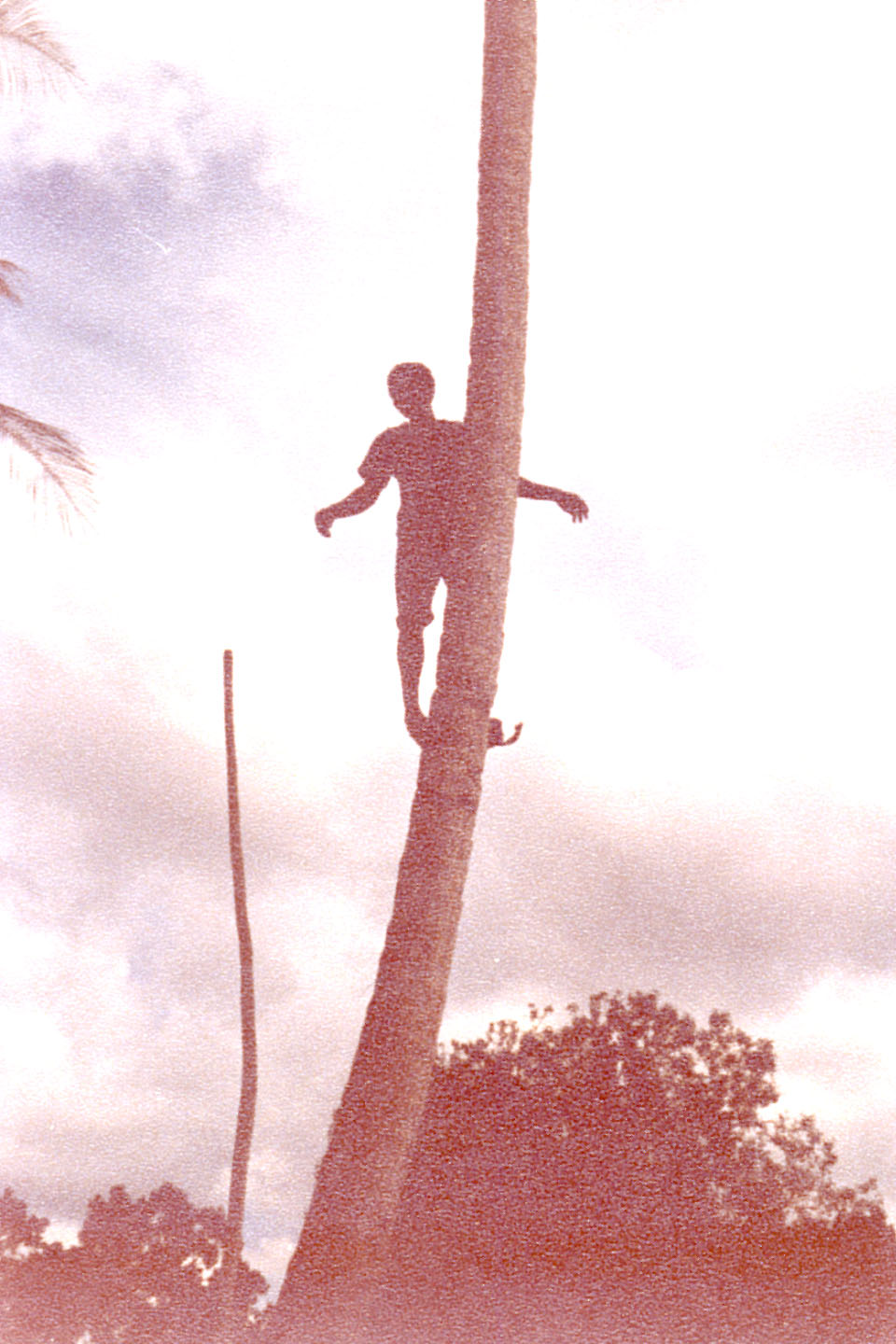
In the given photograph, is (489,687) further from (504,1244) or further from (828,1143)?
(828,1143)

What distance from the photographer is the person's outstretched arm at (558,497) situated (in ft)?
23.1

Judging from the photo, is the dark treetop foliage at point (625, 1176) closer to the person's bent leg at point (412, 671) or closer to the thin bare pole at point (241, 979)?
the thin bare pole at point (241, 979)

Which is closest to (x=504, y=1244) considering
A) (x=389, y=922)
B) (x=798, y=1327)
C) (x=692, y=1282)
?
(x=692, y=1282)

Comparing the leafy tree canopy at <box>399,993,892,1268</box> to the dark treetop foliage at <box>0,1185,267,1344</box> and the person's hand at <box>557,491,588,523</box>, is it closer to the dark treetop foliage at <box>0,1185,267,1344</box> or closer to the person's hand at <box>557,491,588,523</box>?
the dark treetop foliage at <box>0,1185,267,1344</box>

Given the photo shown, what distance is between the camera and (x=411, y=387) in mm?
6930

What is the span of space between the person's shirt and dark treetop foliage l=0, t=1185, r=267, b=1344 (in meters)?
22.9

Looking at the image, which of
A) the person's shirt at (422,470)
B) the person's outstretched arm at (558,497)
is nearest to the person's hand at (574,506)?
the person's outstretched arm at (558,497)

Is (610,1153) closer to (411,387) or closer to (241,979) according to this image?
(241,979)

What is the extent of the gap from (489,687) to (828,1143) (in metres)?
Answer: 17.6

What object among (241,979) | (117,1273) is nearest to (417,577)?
(241,979)

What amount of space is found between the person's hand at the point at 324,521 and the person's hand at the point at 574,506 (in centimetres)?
122

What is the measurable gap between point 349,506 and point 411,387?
0.70m

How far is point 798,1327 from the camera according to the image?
663 inches

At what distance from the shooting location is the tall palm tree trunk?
499 cm
